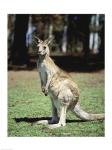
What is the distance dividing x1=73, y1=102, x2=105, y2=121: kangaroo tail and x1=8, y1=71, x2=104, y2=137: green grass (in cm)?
11

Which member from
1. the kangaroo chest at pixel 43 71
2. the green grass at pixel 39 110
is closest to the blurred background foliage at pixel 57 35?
the kangaroo chest at pixel 43 71

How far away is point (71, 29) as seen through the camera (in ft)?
90.3

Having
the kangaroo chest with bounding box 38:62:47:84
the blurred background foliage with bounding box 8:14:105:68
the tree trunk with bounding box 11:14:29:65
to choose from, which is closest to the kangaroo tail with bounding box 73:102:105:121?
the kangaroo chest with bounding box 38:62:47:84

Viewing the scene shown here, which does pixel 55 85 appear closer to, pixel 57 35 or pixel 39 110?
pixel 39 110

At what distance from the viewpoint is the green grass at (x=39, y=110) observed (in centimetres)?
821

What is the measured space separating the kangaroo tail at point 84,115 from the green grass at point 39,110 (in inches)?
4.2

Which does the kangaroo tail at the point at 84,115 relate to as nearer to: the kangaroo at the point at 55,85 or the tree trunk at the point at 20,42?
the kangaroo at the point at 55,85

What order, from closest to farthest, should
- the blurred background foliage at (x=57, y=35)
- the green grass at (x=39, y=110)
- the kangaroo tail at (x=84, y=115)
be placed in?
the green grass at (x=39, y=110), the kangaroo tail at (x=84, y=115), the blurred background foliage at (x=57, y=35)

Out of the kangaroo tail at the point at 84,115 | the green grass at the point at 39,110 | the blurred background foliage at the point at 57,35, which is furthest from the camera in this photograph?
the blurred background foliage at the point at 57,35
